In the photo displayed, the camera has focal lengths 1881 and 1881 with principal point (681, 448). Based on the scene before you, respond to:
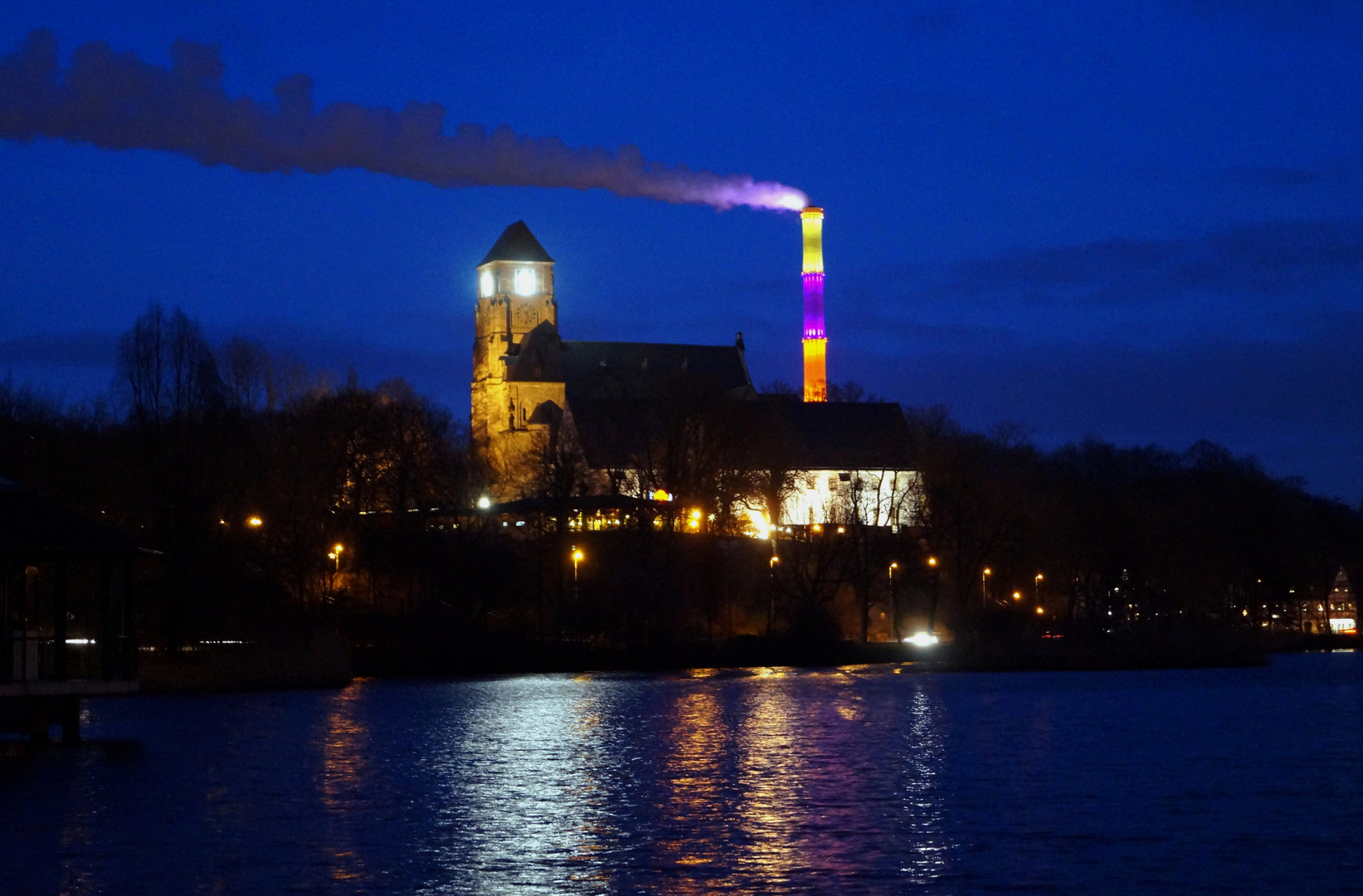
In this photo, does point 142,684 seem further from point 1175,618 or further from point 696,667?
point 1175,618

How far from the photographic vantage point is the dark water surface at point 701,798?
72.0ft

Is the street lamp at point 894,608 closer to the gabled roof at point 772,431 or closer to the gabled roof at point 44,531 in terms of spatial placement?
the gabled roof at point 772,431

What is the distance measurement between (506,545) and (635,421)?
15.9 metres

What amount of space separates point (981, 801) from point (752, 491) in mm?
54985

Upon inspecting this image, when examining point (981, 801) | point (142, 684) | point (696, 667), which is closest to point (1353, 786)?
point (981, 801)

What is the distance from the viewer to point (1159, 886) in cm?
2100

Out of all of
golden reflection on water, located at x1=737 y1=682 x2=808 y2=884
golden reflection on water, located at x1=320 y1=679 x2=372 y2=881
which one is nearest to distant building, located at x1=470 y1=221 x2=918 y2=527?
golden reflection on water, located at x1=320 y1=679 x2=372 y2=881

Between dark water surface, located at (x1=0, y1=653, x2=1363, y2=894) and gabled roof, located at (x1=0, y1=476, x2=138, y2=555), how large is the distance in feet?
13.1

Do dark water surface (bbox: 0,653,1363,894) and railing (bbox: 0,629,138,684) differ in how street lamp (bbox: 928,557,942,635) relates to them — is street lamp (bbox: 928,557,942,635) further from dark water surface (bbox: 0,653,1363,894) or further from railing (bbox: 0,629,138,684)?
railing (bbox: 0,629,138,684)

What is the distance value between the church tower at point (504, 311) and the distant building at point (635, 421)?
0.32 ft

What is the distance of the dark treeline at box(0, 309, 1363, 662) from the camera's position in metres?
63.7

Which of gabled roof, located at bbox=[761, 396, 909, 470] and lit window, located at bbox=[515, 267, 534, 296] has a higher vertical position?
lit window, located at bbox=[515, 267, 534, 296]

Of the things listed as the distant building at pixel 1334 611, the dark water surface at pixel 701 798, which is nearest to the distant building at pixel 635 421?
the distant building at pixel 1334 611

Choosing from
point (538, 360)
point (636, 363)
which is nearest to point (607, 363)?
point (636, 363)
